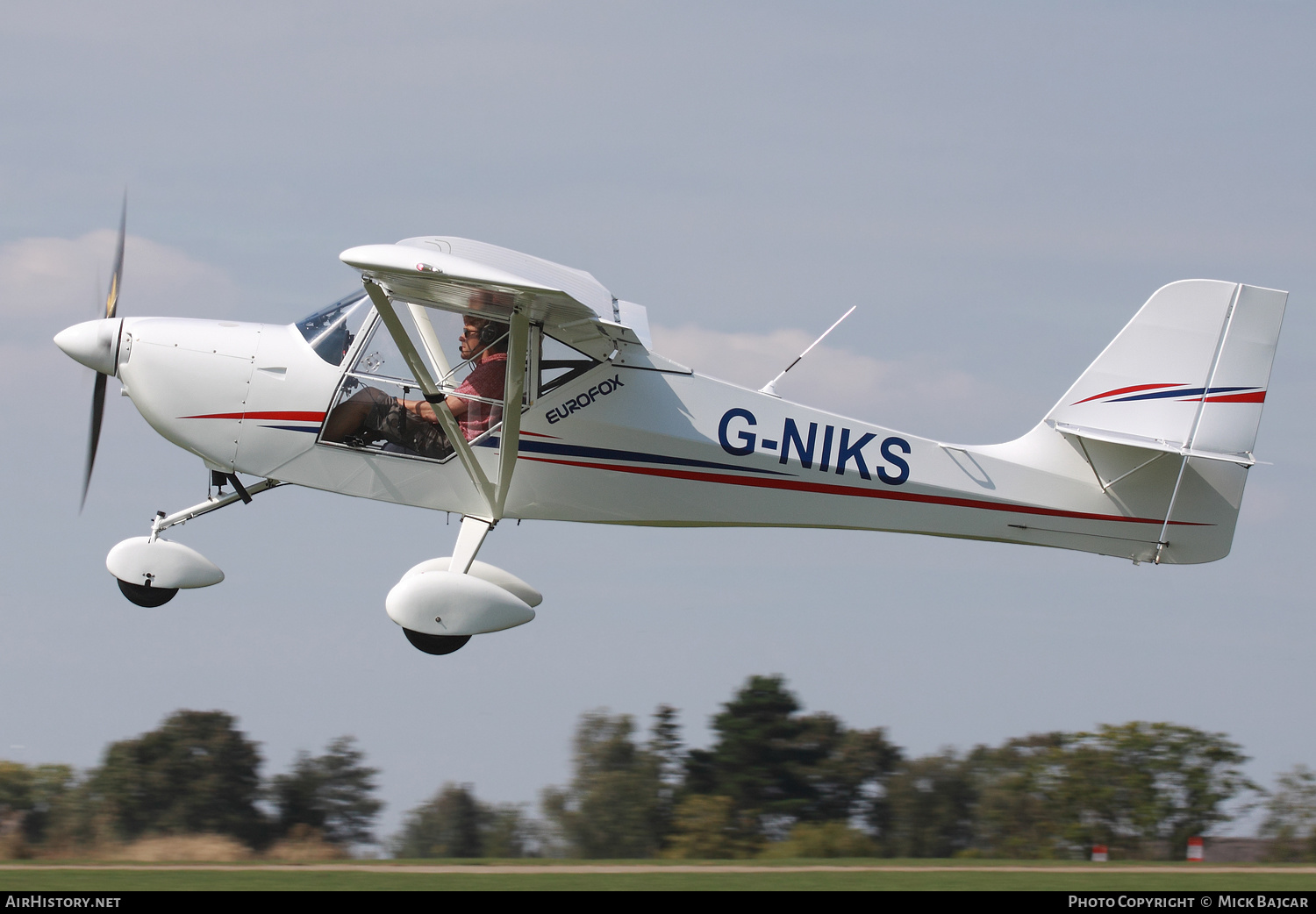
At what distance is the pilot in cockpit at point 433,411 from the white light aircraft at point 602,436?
0.05 ft

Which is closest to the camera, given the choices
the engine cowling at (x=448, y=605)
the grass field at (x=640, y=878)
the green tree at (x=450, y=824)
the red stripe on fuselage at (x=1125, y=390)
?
the grass field at (x=640, y=878)

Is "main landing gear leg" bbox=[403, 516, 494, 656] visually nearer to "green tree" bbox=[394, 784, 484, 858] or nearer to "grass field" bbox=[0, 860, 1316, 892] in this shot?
"grass field" bbox=[0, 860, 1316, 892]

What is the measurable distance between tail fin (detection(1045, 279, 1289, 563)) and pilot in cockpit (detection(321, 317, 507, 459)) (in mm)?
4360

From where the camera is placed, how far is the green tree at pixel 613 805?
17.4m

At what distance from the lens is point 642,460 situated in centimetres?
934

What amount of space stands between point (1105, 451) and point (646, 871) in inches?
186

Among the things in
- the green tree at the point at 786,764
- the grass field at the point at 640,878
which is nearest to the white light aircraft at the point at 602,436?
the grass field at the point at 640,878

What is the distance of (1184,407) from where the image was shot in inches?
373

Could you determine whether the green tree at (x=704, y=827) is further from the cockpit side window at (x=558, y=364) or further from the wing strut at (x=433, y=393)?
the cockpit side window at (x=558, y=364)

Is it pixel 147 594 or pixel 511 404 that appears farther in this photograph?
pixel 147 594

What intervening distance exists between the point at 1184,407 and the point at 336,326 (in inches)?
251

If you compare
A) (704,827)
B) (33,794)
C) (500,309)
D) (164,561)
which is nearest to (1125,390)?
(500,309)

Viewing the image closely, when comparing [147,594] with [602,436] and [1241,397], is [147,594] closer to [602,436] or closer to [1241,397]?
[602,436]
